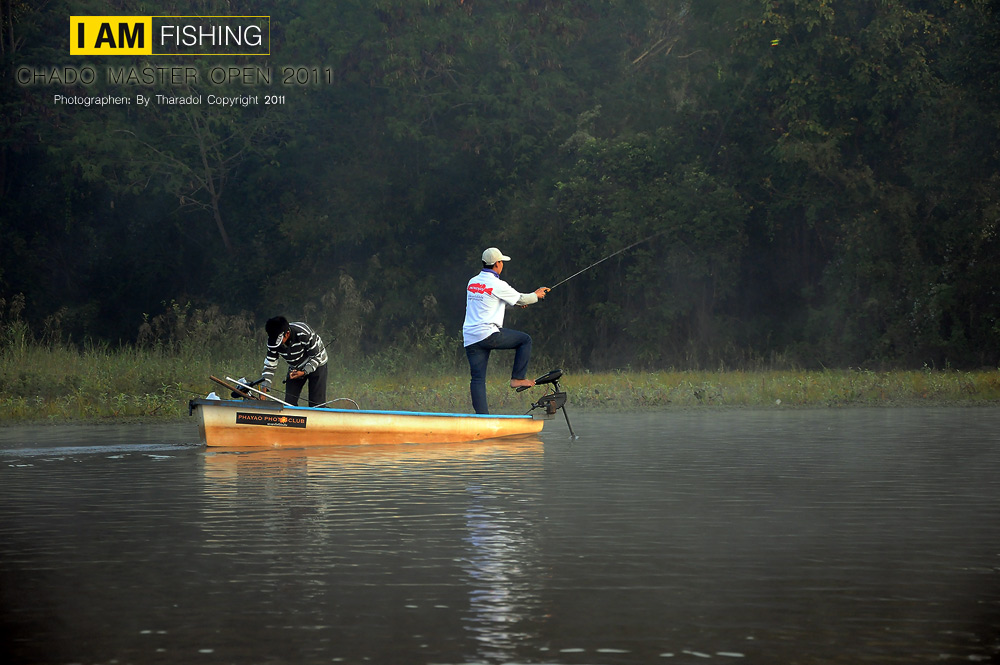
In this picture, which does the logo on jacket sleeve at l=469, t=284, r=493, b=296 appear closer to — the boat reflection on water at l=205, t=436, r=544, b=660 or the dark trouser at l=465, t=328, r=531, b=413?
the dark trouser at l=465, t=328, r=531, b=413

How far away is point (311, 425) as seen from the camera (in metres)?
19.0

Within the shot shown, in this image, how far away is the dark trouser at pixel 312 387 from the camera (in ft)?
65.3

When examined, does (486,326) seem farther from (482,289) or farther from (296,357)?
(296,357)

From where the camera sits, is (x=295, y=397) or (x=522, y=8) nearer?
(x=295, y=397)

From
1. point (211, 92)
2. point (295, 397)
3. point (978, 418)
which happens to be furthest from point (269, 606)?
point (211, 92)

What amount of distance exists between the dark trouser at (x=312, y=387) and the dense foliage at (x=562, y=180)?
15.1m

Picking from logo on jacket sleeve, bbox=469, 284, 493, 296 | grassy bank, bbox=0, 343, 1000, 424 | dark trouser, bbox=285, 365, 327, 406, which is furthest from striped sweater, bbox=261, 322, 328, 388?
grassy bank, bbox=0, 343, 1000, 424

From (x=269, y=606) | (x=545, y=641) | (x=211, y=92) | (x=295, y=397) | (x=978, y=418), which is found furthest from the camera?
(x=211, y=92)

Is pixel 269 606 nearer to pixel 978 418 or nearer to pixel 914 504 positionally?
pixel 914 504

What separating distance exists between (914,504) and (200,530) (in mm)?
6009

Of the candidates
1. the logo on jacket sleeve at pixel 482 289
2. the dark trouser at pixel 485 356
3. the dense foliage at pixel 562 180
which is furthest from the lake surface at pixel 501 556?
the dense foliage at pixel 562 180

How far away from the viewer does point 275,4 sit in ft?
188

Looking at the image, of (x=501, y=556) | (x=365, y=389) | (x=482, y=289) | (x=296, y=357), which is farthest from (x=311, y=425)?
(x=365, y=389)

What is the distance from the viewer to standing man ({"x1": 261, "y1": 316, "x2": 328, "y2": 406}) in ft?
63.1
